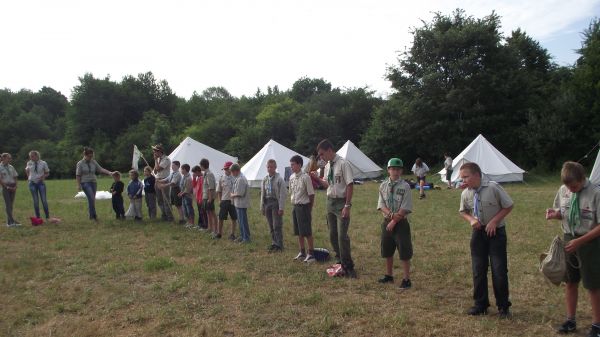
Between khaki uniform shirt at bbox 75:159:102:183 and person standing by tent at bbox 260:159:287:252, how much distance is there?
547 centimetres

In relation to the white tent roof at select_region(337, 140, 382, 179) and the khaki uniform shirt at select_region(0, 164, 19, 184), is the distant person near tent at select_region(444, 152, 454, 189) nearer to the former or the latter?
the white tent roof at select_region(337, 140, 382, 179)

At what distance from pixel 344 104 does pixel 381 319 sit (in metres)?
42.0

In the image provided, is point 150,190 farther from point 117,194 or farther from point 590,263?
point 590,263

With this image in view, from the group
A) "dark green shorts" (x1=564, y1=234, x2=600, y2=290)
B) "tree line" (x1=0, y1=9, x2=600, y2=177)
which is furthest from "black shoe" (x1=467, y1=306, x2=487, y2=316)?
"tree line" (x1=0, y1=9, x2=600, y2=177)

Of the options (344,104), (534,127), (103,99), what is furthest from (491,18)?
(103,99)

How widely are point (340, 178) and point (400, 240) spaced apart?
1167 millimetres

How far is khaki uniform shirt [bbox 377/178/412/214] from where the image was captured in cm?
531

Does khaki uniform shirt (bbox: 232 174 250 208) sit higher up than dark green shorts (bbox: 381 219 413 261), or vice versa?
khaki uniform shirt (bbox: 232 174 250 208)

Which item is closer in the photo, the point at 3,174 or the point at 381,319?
the point at 381,319

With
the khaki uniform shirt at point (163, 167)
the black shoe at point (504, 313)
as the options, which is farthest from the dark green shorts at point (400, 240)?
the khaki uniform shirt at point (163, 167)

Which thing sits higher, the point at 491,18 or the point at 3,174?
the point at 491,18

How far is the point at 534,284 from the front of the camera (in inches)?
217

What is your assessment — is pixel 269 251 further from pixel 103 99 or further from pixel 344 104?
pixel 103 99

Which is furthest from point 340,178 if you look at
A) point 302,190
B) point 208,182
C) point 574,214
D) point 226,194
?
point 208,182
